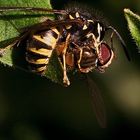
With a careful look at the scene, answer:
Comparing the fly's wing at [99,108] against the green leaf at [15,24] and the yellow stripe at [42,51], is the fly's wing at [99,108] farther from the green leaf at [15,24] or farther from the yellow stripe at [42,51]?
the yellow stripe at [42,51]

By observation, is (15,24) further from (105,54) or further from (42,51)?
(105,54)

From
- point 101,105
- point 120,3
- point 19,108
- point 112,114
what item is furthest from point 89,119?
point 101,105

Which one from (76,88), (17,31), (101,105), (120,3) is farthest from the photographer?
(76,88)

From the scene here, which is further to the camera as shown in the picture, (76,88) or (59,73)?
(76,88)

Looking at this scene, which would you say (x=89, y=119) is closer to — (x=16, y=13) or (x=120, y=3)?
(x=120, y=3)

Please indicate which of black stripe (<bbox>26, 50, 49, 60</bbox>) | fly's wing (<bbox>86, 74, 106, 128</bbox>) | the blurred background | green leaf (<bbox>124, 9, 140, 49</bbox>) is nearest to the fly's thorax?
fly's wing (<bbox>86, 74, 106, 128</bbox>)

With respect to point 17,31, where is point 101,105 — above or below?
below

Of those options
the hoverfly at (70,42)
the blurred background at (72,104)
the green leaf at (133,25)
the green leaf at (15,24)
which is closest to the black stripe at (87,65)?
the hoverfly at (70,42)
